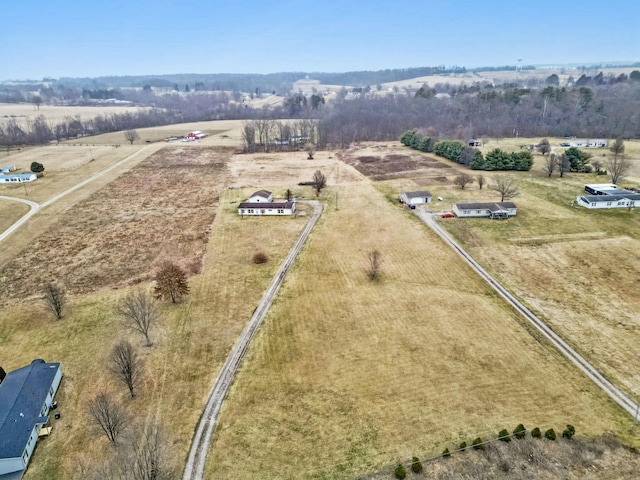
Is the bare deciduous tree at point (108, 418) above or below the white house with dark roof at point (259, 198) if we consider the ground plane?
below

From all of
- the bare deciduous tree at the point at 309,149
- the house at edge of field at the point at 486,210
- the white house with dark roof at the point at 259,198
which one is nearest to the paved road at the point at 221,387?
the white house with dark roof at the point at 259,198

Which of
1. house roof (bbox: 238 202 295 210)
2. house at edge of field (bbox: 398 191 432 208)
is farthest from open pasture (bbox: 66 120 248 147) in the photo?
house at edge of field (bbox: 398 191 432 208)

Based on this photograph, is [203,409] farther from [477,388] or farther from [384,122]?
[384,122]

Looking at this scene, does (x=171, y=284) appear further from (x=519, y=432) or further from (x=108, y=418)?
(x=519, y=432)

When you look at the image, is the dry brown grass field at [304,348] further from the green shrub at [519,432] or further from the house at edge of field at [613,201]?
the house at edge of field at [613,201]

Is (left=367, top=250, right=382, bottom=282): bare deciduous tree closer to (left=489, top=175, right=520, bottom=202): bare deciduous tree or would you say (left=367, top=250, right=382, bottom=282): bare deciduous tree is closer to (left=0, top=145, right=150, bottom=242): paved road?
(left=489, top=175, right=520, bottom=202): bare deciduous tree

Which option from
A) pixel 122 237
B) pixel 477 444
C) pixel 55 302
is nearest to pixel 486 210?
pixel 477 444

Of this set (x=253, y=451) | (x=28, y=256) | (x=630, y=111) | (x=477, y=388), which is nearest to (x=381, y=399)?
(x=477, y=388)
